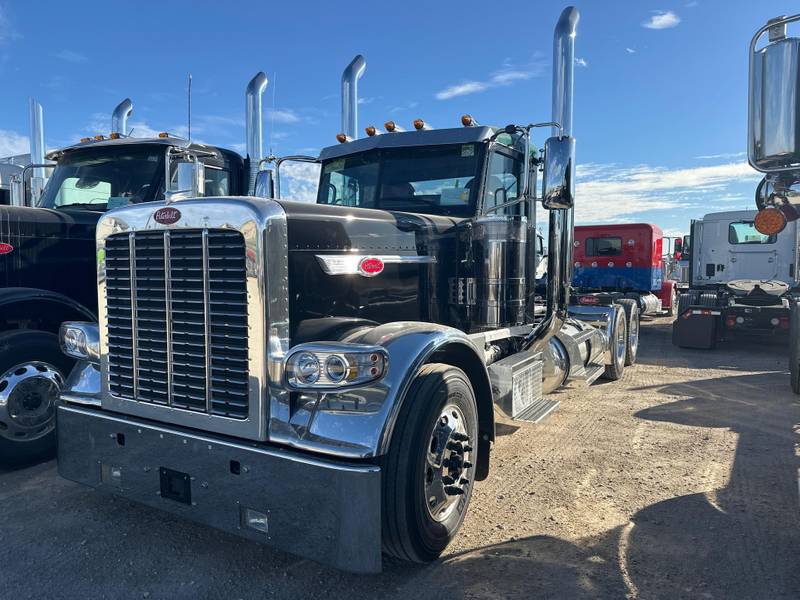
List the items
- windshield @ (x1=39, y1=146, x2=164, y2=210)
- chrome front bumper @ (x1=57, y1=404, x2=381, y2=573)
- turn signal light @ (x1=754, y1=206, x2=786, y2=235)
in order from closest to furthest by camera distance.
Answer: chrome front bumper @ (x1=57, y1=404, x2=381, y2=573) < turn signal light @ (x1=754, y1=206, x2=786, y2=235) < windshield @ (x1=39, y1=146, x2=164, y2=210)

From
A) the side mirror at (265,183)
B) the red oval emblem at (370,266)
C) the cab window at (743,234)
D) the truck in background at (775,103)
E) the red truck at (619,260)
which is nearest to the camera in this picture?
the truck in background at (775,103)

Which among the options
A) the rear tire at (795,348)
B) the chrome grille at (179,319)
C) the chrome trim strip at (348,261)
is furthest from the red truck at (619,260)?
the chrome grille at (179,319)

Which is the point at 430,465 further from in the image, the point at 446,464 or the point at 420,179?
the point at 420,179

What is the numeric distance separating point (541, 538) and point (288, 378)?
1.70 meters

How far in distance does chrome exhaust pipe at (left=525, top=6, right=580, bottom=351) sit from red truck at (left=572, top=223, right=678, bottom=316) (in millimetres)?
10115

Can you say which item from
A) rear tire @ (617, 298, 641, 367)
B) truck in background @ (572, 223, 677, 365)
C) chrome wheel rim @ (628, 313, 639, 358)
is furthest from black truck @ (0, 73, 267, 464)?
truck in background @ (572, 223, 677, 365)

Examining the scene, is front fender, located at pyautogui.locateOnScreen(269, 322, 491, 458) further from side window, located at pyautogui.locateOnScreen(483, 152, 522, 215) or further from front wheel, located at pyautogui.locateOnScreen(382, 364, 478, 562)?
side window, located at pyautogui.locateOnScreen(483, 152, 522, 215)

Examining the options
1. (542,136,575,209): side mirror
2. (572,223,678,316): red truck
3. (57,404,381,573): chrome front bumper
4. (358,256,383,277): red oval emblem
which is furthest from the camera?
(572,223,678,316): red truck

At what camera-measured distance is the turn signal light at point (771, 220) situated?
3.07 m

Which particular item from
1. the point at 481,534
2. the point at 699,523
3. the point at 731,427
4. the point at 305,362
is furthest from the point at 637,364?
the point at 305,362

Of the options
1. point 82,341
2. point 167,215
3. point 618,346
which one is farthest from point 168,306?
point 618,346

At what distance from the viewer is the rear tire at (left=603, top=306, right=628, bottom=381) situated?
309 inches

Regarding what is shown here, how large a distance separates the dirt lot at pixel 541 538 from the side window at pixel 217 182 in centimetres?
273

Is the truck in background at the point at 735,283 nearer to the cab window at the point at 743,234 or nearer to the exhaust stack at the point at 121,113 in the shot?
the cab window at the point at 743,234
